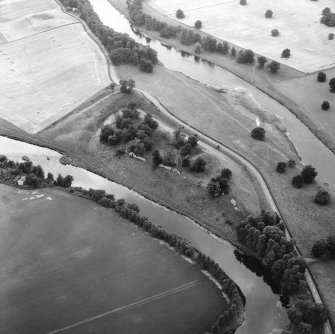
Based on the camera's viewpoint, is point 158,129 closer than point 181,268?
No

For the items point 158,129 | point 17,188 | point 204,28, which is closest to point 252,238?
point 158,129

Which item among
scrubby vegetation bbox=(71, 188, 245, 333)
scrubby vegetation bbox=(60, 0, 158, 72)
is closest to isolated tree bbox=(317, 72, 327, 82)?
scrubby vegetation bbox=(60, 0, 158, 72)

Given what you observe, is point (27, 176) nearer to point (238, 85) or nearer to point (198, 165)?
point (198, 165)

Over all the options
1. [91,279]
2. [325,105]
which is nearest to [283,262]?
[91,279]

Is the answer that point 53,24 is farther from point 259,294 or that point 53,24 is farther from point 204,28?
point 259,294

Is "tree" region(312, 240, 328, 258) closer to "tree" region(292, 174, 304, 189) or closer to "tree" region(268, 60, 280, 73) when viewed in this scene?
"tree" region(292, 174, 304, 189)

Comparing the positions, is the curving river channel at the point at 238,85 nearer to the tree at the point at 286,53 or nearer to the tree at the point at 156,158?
the tree at the point at 286,53
